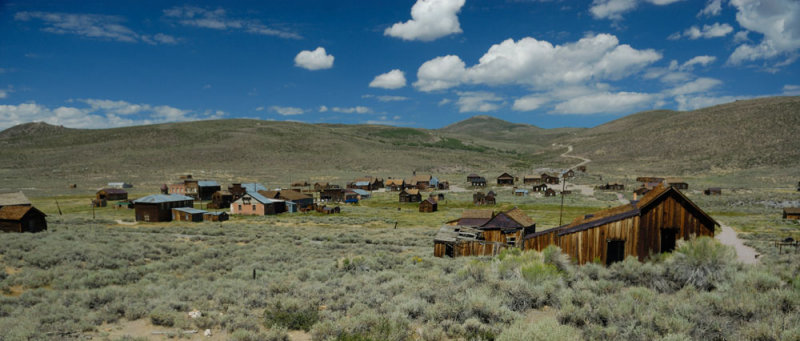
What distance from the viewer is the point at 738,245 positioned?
26.0 metres

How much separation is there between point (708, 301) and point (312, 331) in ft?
33.0

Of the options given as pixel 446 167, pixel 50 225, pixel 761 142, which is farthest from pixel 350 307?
pixel 761 142

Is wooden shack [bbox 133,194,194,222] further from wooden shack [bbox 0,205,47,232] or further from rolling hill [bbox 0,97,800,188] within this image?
rolling hill [bbox 0,97,800,188]

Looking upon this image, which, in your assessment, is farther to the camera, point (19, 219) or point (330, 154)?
point (330, 154)

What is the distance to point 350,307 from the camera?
11.4 meters

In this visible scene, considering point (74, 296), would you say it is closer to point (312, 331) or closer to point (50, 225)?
point (312, 331)

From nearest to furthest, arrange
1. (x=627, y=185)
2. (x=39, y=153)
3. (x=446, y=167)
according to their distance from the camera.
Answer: (x=627, y=185)
(x=39, y=153)
(x=446, y=167)

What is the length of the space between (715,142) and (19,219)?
157097mm

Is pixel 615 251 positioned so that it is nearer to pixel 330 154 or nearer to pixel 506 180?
pixel 506 180

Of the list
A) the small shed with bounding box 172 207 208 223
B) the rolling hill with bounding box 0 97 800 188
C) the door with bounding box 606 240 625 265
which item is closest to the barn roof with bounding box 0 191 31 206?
the small shed with bounding box 172 207 208 223

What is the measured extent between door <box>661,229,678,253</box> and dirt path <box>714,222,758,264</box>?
5.83m

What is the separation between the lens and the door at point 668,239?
15461mm

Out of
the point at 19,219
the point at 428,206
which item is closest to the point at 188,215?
the point at 19,219

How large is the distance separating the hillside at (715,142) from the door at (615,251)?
362 ft
